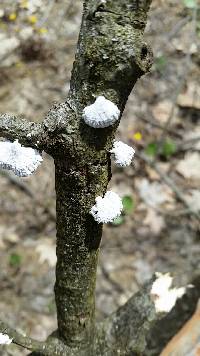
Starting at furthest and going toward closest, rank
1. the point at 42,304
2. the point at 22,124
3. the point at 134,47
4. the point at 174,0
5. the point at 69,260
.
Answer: the point at 174,0
the point at 42,304
the point at 69,260
the point at 22,124
the point at 134,47

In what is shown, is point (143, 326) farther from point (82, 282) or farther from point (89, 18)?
point (89, 18)

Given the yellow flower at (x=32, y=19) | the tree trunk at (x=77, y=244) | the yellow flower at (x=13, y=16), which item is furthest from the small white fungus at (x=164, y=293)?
the yellow flower at (x=13, y=16)

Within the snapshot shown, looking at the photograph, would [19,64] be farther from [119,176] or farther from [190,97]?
[190,97]

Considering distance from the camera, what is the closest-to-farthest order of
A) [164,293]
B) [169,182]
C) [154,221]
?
[164,293], [154,221], [169,182]

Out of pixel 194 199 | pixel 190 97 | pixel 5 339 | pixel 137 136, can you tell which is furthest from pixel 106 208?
pixel 190 97

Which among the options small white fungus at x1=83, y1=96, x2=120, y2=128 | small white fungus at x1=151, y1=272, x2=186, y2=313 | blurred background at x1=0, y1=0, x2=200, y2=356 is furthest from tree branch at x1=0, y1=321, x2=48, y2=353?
blurred background at x1=0, y1=0, x2=200, y2=356

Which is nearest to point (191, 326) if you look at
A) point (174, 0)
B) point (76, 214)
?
point (76, 214)

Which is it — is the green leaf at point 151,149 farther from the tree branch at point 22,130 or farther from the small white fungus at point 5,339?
the tree branch at point 22,130
